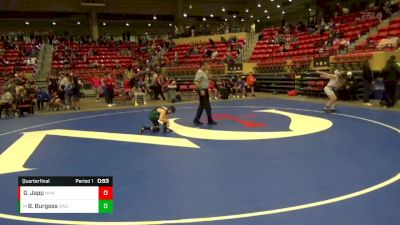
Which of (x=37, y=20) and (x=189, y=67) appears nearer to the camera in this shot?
(x=189, y=67)

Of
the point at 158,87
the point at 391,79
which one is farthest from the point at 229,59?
the point at 391,79

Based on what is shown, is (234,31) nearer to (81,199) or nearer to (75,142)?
(75,142)

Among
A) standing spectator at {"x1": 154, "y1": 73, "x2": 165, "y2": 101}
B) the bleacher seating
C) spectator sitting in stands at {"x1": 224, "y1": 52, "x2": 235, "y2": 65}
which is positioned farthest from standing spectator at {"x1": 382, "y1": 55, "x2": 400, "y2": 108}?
the bleacher seating

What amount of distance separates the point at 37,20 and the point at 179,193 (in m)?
39.8

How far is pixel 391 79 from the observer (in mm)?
12609

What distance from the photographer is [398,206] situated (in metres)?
4.12

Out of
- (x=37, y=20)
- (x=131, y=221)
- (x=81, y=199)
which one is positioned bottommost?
(x=131, y=221)

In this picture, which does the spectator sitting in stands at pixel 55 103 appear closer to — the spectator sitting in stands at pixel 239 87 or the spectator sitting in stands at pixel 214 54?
the spectator sitting in stands at pixel 239 87

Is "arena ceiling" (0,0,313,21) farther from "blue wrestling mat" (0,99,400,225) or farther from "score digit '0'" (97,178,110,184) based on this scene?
"score digit '0'" (97,178,110,184)

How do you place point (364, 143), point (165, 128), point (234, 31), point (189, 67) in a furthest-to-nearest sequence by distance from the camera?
point (234, 31)
point (189, 67)
point (165, 128)
point (364, 143)

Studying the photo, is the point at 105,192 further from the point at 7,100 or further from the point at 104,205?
the point at 7,100

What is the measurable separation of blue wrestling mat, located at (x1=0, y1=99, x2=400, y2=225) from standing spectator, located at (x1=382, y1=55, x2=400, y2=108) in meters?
2.12

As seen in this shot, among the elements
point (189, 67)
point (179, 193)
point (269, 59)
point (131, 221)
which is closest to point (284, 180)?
point (179, 193)

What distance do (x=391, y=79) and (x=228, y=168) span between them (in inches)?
358
